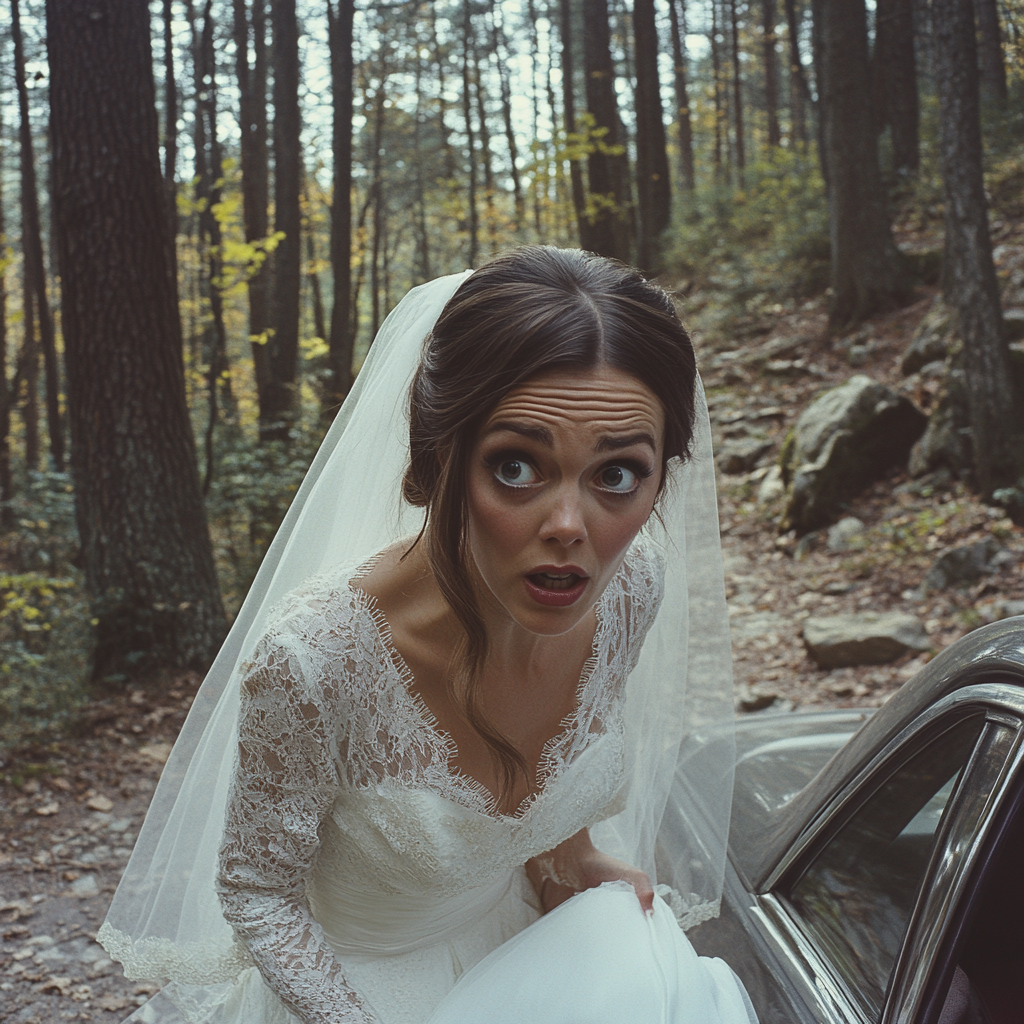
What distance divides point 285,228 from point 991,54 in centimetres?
1048

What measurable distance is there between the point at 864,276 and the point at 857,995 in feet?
33.4

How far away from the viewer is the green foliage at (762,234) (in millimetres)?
12844

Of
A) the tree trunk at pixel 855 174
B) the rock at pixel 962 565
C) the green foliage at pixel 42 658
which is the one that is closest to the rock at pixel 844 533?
the rock at pixel 962 565

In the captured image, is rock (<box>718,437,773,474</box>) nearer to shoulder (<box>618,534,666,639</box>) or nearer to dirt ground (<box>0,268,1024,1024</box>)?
dirt ground (<box>0,268,1024,1024</box>)

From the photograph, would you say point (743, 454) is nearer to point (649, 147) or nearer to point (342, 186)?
point (342, 186)

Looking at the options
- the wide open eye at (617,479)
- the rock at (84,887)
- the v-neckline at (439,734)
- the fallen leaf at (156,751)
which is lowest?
the rock at (84,887)

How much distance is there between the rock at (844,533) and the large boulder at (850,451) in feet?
0.71

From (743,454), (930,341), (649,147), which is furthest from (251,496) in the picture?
(649,147)

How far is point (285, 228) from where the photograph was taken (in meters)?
11.2

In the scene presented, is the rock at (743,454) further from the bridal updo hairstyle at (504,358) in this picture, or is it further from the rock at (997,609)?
the bridal updo hairstyle at (504,358)

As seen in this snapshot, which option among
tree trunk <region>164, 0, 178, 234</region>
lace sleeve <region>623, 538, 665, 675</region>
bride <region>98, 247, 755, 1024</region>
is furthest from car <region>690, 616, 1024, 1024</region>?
tree trunk <region>164, 0, 178, 234</region>

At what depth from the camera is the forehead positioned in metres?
1.45

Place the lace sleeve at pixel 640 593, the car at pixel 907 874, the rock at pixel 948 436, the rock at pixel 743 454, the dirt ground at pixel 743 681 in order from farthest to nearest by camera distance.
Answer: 1. the rock at pixel 743 454
2. the rock at pixel 948 436
3. the dirt ground at pixel 743 681
4. the lace sleeve at pixel 640 593
5. the car at pixel 907 874

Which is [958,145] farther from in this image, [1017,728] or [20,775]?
[20,775]
